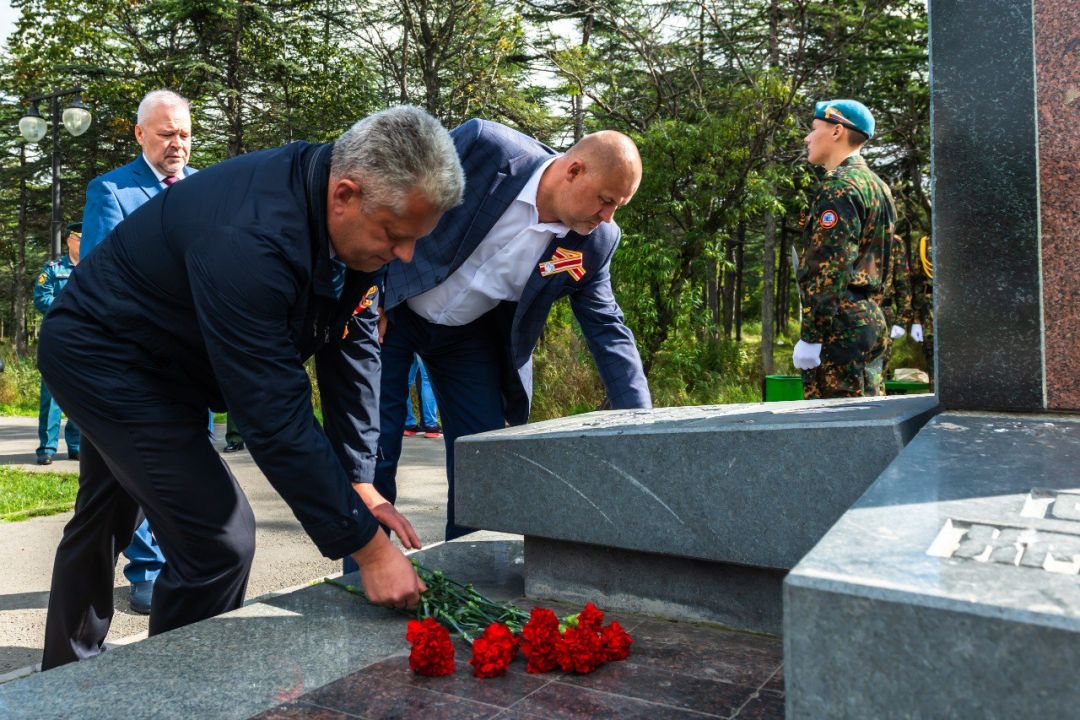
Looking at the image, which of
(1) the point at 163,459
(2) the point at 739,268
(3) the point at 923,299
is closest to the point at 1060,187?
(1) the point at 163,459

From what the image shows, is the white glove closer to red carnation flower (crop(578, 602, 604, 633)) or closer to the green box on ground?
the green box on ground

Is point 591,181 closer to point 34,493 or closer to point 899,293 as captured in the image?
point 34,493

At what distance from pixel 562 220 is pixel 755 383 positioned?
8378 millimetres

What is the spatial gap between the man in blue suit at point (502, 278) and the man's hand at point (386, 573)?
45.9 inches

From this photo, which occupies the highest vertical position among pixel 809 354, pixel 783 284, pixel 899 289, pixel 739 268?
pixel 739 268

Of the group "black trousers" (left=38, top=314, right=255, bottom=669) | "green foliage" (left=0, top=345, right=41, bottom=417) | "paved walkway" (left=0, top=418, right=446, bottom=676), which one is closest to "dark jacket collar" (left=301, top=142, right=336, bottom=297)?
"black trousers" (left=38, top=314, right=255, bottom=669)

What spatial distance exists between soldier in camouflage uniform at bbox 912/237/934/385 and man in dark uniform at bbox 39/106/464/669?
26.8 ft

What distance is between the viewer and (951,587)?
1102mm

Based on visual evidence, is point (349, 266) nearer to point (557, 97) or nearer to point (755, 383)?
point (755, 383)

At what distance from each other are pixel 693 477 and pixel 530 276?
4.35 feet

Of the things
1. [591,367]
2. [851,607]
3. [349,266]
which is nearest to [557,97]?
[591,367]

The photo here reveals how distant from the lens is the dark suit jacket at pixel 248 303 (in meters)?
2.05

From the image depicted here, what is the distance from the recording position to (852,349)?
468cm

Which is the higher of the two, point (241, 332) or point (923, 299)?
point (923, 299)
